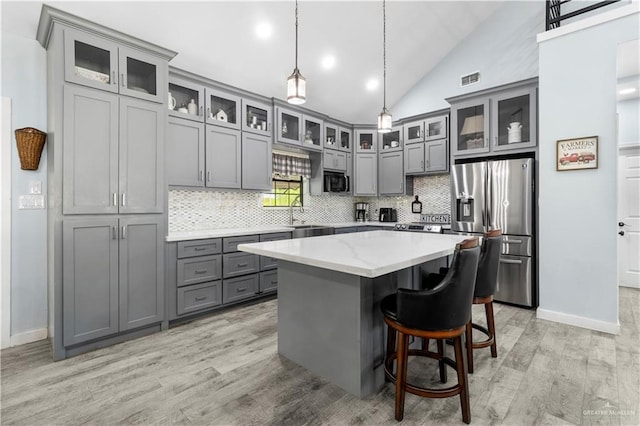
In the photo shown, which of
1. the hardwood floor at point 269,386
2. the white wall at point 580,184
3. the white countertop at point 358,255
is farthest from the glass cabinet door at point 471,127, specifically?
the white countertop at point 358,255

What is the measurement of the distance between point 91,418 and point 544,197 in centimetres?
426

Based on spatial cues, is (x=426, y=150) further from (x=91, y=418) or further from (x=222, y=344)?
(x=91, y=418)

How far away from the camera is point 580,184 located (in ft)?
10.3

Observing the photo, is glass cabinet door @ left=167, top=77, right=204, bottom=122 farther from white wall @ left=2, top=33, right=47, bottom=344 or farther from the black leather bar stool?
the black leather bar stool

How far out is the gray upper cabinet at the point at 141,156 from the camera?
9.30 feet

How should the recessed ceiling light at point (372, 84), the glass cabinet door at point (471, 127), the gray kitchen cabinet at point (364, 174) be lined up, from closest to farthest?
the glass cabinet door at point (471, 127), the recessed ceiling light at point (372, 84), the gray kitchen cabinet at point (364, 174)

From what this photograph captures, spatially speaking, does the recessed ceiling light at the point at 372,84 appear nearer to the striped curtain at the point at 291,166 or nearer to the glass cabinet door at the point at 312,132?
the glass cabinet door at the point at 312,132

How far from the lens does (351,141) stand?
575 cm

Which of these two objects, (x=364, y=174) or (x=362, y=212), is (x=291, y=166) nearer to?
(x=364, y=174)

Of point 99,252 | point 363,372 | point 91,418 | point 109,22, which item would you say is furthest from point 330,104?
point 91,418

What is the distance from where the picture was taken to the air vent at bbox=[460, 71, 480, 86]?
4.73 m

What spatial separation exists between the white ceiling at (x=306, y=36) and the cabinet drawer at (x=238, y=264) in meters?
2.19

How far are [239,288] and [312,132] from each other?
2.75 m

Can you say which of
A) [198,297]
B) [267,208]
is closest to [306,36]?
[267,208]
